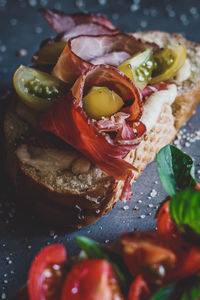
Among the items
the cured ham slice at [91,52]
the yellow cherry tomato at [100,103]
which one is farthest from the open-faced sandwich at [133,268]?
the cured ham slice at [91,52]

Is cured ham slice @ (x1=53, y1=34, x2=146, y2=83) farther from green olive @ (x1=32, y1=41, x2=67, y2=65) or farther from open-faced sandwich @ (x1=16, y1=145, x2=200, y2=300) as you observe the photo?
open-faced sandwich @ (x1=16, y1=145, x2=200, y2=300)

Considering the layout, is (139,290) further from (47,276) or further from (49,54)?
(49,54)

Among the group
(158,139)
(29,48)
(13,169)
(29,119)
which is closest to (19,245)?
(13,169)

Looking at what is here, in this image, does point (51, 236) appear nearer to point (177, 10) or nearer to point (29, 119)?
point (29, 119)

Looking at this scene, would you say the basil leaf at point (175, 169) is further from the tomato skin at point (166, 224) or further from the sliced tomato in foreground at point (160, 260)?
the sliced tomato in foreground at point (160, 260)

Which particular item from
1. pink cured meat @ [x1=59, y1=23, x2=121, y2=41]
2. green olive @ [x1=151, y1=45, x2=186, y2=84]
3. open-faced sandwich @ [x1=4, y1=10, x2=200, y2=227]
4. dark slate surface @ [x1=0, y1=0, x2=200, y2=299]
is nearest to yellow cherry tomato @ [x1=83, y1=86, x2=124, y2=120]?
open-faced sandwich @ [x1=4, y1=10, x2=200, y2=227]

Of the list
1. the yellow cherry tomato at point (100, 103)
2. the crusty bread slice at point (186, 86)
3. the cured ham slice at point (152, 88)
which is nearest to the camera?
the yellow cherry tomato at point (100, 103)
